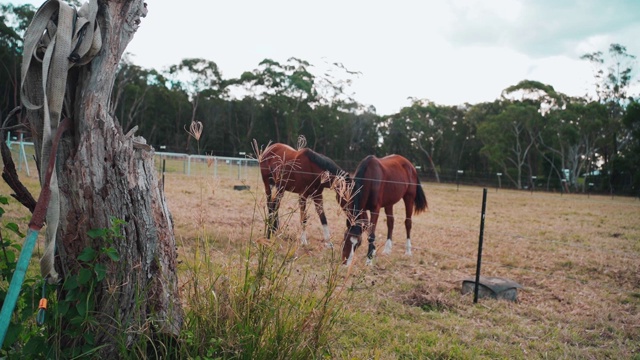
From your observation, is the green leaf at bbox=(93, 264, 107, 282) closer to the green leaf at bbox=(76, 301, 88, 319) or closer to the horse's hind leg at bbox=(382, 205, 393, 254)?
the green leaf at bbox=(76, 301, 88, 319)

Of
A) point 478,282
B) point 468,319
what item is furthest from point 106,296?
point 478,282

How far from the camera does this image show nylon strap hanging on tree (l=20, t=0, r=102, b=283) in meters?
1.55

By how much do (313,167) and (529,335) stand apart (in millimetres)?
4483

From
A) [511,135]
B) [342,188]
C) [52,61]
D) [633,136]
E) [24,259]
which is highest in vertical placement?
[633,136]

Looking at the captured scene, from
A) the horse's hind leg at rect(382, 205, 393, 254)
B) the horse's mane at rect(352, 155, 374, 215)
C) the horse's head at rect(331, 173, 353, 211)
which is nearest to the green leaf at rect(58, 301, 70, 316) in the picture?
the horse's head at rect(331, 173, 353, 211)

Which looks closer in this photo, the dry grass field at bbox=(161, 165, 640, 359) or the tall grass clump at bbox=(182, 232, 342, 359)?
the tall grass clump at bbox=(182, 232, 342, 359)

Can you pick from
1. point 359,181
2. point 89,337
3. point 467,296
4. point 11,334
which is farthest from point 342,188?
point 359,181

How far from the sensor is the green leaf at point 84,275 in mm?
1609

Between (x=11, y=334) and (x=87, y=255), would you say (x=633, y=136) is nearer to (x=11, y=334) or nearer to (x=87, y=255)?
(x=87, y=255)

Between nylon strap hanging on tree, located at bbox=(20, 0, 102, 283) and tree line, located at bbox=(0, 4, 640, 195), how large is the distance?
33.8 meters

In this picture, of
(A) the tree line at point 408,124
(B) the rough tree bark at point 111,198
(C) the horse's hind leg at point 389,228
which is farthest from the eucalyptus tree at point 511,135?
(B) the rough tree bark at point 111,198

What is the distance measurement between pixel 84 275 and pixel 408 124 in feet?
159

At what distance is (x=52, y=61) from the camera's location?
158 cm

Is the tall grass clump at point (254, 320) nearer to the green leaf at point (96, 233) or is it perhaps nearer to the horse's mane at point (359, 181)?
the green leaf at point (96, 233)
